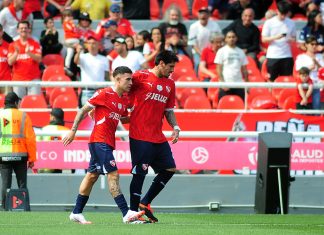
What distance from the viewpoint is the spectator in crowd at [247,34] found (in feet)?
71.3

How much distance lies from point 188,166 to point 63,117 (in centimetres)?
211

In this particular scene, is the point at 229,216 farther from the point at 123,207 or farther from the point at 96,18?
the point at 96,18

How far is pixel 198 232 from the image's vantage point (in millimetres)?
12078

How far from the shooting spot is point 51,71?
65.2 feet

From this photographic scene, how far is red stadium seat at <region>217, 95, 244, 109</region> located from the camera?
18609 mm

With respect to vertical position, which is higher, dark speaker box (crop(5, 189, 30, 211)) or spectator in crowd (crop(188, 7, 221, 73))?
spectator in crowd (crop(188, 7, 221, 73))

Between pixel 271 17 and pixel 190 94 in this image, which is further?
pixel 271 17

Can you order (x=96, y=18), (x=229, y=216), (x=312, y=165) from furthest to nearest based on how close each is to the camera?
(x=96, y=18), (x=312, y=165), (x=229, y=216)

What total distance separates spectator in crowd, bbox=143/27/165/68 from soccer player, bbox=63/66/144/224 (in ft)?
22.5

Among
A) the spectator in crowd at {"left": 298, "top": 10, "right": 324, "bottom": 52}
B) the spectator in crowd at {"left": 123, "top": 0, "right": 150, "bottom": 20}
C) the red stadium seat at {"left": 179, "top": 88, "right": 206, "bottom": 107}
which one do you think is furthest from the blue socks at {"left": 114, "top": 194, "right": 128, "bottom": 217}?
the spectator in crowd at {"left": 123, "top": 0, "right": 150, "bottom": 20}

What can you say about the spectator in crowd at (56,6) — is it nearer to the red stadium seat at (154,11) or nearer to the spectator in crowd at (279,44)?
the red stadium seat at (154,11)

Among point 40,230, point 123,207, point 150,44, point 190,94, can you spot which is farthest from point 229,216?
point 150,44

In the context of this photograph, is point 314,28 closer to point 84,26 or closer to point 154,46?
point 154,46

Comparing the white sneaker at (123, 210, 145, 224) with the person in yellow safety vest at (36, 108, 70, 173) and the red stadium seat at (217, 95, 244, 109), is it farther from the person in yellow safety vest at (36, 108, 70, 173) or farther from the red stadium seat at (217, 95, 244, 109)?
the red stadium seat at (217, 95, 244, 109)
